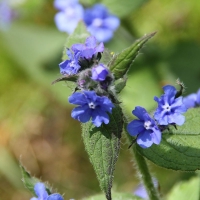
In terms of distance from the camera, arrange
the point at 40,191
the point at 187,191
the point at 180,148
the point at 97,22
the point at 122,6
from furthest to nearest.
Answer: the point at 122,6 < the point at 97,22 < the point at 187,191 < the point at 180,148 < the point at 40,191

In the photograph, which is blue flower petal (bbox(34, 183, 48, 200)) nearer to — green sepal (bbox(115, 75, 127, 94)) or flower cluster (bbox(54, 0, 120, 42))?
green sepal (bbox(115, 75, 127, 94))

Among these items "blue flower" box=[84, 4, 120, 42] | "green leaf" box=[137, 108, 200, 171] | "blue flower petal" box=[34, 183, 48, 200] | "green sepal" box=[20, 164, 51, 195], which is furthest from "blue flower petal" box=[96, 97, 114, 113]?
"blue flower" box=[84, 4, 120, 42]

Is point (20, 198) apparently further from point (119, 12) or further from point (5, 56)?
point (119, 12)

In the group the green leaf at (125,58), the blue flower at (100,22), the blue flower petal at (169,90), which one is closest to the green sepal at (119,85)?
the green leaf at (125,58)

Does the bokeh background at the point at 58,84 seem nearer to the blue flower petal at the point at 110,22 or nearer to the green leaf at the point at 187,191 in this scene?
the blue flower petal at the point at 110,22

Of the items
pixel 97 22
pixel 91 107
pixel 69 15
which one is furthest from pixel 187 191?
pixel 69 15

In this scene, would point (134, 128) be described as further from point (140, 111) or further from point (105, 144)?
point (105, 144)
